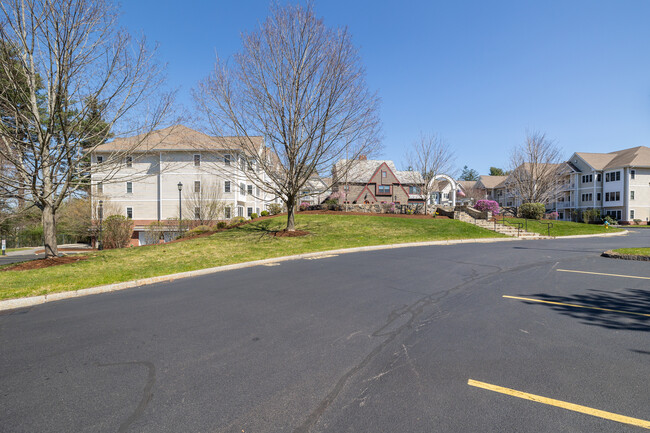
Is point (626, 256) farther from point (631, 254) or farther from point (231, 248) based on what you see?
point (231, 248)

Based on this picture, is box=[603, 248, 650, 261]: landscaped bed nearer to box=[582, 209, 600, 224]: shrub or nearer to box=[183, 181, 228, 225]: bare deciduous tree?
box=[183, 181, 228, 225]: bare deciduous tree

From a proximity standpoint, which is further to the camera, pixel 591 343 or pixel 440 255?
pixel 440 255

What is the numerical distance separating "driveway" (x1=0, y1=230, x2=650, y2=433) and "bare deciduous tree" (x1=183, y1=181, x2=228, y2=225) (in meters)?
27.6

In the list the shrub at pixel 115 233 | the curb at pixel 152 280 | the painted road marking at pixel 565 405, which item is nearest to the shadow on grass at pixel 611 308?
the painted road marking at pixel 565 405

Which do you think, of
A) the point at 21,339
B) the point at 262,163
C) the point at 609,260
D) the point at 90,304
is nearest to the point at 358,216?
the point at 262,163

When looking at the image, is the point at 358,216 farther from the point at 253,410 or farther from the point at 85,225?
the point at 85,225

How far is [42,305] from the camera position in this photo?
716cm

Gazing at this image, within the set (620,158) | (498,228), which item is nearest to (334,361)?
(498,228)

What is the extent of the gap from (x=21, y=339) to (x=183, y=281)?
14.5ft

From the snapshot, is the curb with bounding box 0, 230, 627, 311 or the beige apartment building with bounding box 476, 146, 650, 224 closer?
the curb with bounding box 0, 230, 627, 311

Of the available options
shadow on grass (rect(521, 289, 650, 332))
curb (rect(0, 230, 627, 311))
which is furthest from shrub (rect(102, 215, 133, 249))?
shadow on grass (rect(521, 289, 650, 332))

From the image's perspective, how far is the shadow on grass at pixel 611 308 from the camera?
17.2ft

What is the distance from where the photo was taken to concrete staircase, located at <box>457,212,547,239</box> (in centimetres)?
2378

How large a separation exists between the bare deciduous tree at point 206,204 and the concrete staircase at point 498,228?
24.2m
